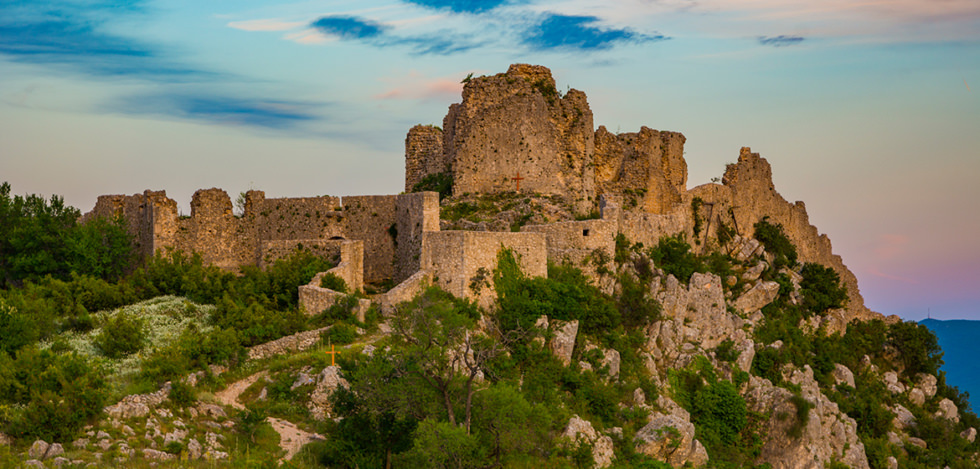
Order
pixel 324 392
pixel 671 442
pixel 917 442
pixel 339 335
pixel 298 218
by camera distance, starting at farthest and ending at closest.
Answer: pixel 917 442
pixel 298 218
pixel 671 442
pixel 339 335
pixel 324 392

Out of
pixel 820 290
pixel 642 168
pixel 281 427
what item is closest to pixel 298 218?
pixel 281 427

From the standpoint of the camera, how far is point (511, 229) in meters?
40.7

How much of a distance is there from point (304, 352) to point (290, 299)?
3.74 metres

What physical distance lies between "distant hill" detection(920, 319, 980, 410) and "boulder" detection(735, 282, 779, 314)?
2341 inches

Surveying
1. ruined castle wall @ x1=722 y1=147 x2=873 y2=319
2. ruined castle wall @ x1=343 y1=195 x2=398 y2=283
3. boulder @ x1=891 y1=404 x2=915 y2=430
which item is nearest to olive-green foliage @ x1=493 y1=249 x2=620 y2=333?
ruined castle wall @ x1=343 y1=195 x2=398 y2=283

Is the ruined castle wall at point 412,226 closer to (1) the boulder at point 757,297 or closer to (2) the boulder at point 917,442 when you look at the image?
(1) the boulder at point 757,297

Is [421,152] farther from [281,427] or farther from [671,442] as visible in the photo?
[281,427]

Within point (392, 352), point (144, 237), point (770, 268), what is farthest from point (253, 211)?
point (770, 268)

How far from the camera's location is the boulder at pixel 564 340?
117ft

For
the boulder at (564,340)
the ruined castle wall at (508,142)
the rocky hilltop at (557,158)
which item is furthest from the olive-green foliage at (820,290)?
the boulder at (564,340)

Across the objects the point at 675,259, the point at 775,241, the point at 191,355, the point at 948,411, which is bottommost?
the point at 948,411

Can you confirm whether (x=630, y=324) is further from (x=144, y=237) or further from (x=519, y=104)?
(x=144, y=237)

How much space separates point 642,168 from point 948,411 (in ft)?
56.5

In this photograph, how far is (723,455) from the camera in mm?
37844
